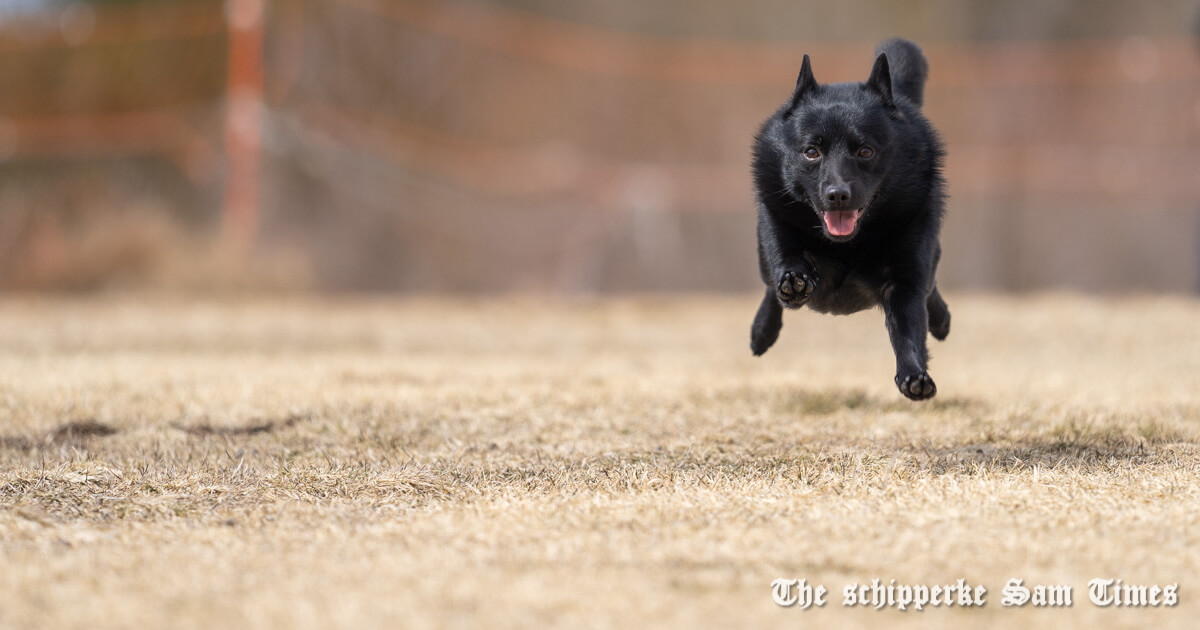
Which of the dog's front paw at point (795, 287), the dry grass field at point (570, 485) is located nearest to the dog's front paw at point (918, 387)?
the dry grass field at point (570, 485)

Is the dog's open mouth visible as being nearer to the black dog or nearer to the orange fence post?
the black dog

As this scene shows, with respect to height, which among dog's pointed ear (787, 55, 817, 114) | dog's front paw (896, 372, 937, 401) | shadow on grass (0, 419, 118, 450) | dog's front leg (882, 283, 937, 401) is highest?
dog's pointed ear (787, 55, 817, 114)

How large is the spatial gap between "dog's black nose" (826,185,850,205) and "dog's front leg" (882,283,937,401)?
16.8 inches

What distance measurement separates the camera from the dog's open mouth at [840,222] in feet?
13.3

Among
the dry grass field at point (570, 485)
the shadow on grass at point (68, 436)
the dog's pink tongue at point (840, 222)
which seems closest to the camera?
the dry grass field at point (570, 485)

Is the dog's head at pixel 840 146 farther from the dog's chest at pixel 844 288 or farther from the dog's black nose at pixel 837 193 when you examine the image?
the dog's chest at pixel 844 288

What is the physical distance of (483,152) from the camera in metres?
15.0

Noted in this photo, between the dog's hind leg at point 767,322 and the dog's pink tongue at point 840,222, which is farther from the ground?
the dog's pink tongue at point 840,222


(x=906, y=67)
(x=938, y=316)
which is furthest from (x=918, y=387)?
(x=906, y=67)

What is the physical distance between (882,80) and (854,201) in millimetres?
495

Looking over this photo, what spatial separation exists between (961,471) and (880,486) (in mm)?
342

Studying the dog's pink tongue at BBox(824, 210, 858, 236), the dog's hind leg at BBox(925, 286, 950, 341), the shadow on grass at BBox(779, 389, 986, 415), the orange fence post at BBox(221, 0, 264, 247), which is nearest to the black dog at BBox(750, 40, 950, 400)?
the dog's pink tongue at BBox(824, 210, 858, 236)

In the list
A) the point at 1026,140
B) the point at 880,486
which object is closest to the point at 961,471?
the point at 880,486

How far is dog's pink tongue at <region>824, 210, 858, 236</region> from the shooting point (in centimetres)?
404
